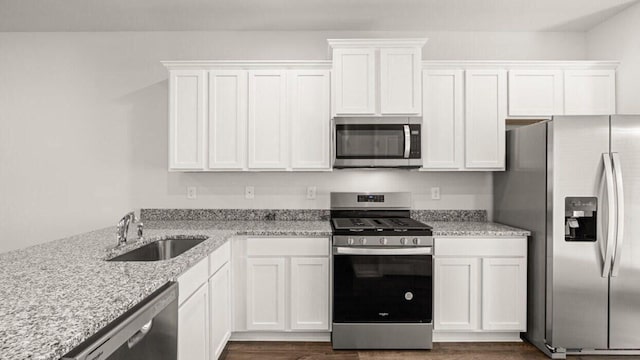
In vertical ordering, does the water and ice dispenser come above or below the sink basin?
above

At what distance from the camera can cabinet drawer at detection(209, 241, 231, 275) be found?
2.32 meters

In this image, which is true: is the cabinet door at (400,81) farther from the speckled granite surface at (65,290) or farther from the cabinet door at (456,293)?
the speckled granite surface at (65,290)

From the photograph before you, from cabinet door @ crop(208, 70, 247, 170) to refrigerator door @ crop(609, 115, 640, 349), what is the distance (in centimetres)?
279

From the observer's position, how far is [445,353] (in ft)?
9.30

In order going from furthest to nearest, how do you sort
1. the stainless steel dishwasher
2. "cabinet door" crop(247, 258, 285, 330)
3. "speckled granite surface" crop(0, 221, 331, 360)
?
"cabinet door" crop(247, 258, 285, 330) → the stainless steel dishwasher → "speckled granite surface" crop(0, 221, 331, 360)

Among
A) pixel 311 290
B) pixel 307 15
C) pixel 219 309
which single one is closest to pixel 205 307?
pixel 219 309

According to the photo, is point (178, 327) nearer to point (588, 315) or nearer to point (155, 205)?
point (155, 205)

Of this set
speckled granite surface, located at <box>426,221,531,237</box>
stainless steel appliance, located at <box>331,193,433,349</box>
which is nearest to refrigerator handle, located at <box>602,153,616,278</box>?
speckled granite surface, located at <box>426,221,531,237</box>

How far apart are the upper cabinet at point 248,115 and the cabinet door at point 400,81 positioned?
1.54 ft

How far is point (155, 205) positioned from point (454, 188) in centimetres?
285

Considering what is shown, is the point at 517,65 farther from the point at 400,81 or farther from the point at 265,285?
the point at 265,285

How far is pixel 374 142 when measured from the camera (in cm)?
311

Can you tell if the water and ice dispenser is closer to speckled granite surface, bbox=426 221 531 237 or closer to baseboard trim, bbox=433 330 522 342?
speckled granite surface, bbox=426 221 531 237

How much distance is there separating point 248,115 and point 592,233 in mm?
2751
